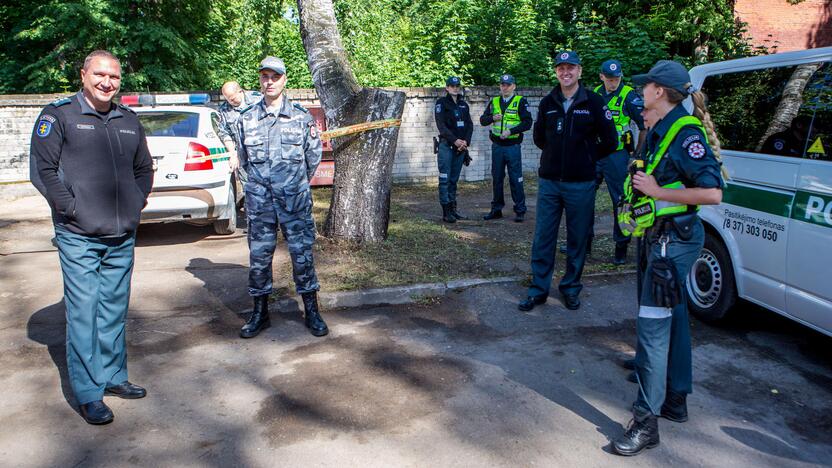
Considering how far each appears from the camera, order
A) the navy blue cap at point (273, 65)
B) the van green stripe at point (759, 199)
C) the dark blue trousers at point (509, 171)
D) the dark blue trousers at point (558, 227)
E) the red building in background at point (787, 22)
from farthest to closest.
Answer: the red building in background at point (787, 22) < the dark blue trousers at point (509, 171) < the dark blue trousers at point (558, 227) < the navy blue cap at point (273, 65) < the van green stripe at point (759, 199)

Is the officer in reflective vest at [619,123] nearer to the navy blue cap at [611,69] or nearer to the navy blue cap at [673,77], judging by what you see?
the navy blue cap at [611,69]

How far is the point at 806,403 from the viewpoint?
12.9 ft

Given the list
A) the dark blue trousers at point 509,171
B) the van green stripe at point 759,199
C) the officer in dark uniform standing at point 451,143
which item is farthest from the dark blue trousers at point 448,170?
the van green stripe at point 759,199

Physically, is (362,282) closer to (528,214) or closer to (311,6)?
(311,6)

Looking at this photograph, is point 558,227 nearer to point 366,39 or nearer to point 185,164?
point 185,164

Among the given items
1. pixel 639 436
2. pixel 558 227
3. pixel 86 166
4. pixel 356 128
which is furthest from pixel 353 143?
pixel 639 436

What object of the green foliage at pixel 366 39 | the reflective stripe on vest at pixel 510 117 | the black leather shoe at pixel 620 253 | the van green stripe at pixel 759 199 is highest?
the green foliage at pixel 366 39

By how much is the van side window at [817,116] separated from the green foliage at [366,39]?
14.6 m

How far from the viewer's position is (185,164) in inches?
305

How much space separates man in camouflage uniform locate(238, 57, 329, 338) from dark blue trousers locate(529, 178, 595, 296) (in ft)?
6.29

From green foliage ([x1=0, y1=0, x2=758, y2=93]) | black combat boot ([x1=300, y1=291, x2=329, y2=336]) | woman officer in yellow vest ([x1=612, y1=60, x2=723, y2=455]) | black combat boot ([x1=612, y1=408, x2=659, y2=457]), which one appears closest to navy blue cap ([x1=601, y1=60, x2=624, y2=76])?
woman officer in yellow vest ([x1=612, y1=60, x2=723, y2=455])

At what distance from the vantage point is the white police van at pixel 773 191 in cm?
414

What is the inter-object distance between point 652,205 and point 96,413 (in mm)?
3260

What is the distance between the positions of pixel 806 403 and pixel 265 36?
20394mm
